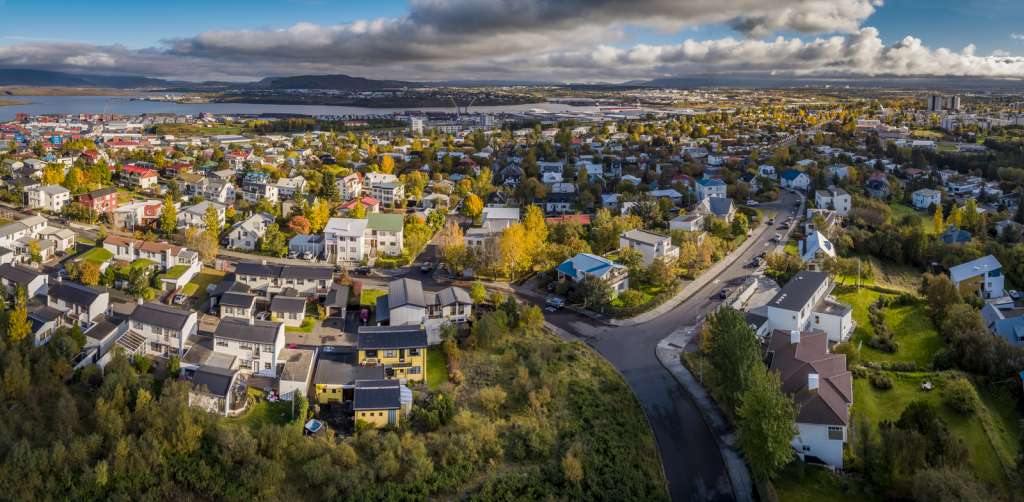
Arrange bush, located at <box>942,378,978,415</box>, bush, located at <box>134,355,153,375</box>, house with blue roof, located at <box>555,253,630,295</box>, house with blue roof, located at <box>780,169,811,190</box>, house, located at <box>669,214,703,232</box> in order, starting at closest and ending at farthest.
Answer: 1. bush, located at <box>942,378,978,415</box>
2. bush, located at <box>134,355,153,375</box>
3. house with blue roof, located at <box>555,253,630,295</box>
4. house, located at <box>669,214,703,232</box>
5. house with blue roof, located at <box>780,169,811,190</box>

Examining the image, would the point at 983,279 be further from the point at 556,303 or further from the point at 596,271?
the point at 556,303

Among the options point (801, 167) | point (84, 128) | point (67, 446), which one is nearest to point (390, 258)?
point (67, 446)

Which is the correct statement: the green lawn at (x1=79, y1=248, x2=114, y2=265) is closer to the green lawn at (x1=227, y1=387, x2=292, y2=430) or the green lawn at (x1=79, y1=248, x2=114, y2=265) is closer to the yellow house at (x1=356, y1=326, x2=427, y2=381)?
the green lawn at (x1=227, y1=387, x2=292, y2=430)

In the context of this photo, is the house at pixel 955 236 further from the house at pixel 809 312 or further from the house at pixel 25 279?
Answer: the house at pixel 25 279


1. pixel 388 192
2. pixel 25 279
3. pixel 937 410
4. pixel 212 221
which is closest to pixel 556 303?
pixel 937 410

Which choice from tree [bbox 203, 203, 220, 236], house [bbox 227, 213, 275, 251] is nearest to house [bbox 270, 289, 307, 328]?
house [bbox 227, 213, 275, 251]

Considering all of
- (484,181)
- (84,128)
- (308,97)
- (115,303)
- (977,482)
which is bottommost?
(977,482)

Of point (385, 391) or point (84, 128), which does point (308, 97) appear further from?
point (385, 391)
